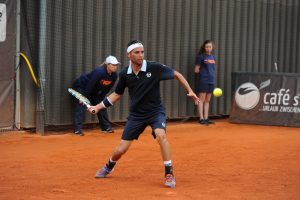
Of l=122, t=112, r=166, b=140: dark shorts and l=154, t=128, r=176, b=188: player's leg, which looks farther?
l=122, t=112, r=166, b=140: dark shorts

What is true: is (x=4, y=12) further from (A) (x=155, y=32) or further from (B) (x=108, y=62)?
(A) (x=155, y=32)

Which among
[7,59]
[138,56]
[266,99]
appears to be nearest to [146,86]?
[138,56]

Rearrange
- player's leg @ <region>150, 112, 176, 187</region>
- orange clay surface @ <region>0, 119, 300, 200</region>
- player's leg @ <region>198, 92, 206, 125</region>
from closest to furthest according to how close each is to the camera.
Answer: orange clay surface @ <region>0, 119, 300, 200</region> < player's leg @ <region>150, 112, 176, 187</region> < player's leg @ <region>198, 92, 206, 125</region>

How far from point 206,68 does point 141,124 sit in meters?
7.85

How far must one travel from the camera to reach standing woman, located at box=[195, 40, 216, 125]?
1585cm

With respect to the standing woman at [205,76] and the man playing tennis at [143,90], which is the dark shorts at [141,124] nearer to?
the man playing tennis at [143,90]

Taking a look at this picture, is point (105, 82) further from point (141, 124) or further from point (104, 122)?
point (141, 124)

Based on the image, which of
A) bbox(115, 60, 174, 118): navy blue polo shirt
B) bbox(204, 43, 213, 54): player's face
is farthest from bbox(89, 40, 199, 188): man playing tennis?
bbox(204, 43, 213, 54): player's face

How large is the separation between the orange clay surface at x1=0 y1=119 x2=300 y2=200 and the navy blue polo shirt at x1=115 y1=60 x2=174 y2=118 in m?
0.97

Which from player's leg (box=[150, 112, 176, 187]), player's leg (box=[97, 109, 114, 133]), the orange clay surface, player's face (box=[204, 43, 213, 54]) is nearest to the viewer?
the orange clay surface

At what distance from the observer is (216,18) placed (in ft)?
55.9

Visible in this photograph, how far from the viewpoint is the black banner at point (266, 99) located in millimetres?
15461

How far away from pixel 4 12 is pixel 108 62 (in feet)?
7.74

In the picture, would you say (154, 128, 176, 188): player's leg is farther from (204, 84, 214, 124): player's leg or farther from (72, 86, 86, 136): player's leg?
(204, 84, 214, 124): player's leg
